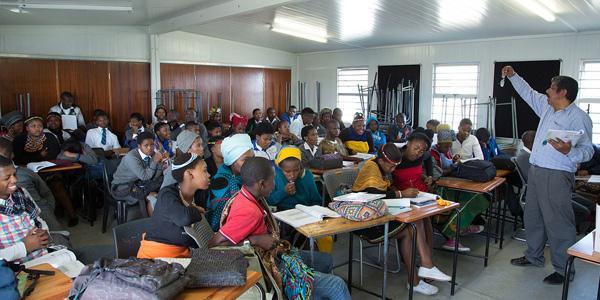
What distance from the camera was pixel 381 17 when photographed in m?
6.94

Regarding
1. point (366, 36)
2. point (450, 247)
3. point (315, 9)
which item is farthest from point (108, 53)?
point (450, 247)

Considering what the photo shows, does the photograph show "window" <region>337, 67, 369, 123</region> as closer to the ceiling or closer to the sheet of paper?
the ceiling

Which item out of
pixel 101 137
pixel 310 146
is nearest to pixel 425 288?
pixel 310 146

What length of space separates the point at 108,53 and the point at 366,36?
17.1 feet

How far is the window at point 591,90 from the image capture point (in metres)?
7.52

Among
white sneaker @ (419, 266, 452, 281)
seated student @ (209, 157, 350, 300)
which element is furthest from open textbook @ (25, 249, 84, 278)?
white sneaker @ (419, 266, 452, 281)

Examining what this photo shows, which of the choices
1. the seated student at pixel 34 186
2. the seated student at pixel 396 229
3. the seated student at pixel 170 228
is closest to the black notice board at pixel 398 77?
the seated student at pixel 396 229

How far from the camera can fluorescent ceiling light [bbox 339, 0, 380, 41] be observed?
241 inches

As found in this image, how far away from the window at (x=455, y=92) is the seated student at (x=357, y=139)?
133 inches

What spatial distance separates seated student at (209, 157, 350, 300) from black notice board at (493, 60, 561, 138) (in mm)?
6985

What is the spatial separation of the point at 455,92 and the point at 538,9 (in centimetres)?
342

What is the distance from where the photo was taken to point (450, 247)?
4504 millimetres

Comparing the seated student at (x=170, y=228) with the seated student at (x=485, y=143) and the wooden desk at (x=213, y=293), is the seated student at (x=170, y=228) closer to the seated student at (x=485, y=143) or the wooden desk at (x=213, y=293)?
the wooden desk at (x=213, y=293)

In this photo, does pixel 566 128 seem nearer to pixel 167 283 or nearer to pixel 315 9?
pixel 167 283
